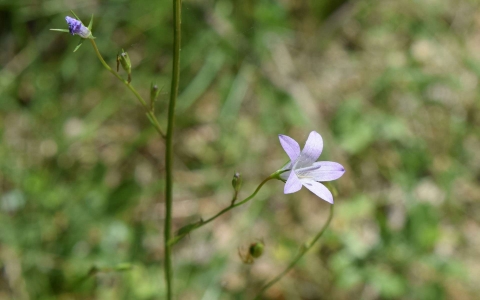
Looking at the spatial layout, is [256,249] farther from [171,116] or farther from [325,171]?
[171,116]

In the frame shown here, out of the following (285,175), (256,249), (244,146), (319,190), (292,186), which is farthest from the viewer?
(244,146)

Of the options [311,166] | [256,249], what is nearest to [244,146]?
[256,249]

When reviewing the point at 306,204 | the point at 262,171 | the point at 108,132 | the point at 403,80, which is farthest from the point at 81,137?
the point at 403,80

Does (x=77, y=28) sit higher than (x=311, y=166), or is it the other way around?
(x=77, y=28)

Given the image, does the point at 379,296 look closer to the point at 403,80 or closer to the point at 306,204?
the point at 306,204

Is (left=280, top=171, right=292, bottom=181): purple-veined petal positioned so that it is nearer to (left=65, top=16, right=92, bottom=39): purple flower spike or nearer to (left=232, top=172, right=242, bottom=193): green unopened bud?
(left=232, top=172, right=242, bottom=193): green unopened bud

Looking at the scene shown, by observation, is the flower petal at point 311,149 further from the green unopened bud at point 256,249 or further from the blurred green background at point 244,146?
the blurred green background at point 244,146
